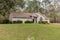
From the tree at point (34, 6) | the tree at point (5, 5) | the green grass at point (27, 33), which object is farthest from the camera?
the tree at point (34, 6)

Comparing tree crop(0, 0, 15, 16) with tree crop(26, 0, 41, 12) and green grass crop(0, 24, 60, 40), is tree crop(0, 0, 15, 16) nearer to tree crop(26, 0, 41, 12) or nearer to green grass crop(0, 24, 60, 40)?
tree crop(26, 0, 41, 12)

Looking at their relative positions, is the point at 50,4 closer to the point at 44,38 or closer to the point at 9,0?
the point at 9,0

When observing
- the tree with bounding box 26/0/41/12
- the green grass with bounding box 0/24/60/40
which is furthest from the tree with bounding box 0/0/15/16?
the green grass with bounding box 0/24/60/40

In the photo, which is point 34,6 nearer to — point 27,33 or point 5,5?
point 5,5

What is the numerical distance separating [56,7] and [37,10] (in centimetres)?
735

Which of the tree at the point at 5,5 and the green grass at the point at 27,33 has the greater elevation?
the tree at the point at 5,5

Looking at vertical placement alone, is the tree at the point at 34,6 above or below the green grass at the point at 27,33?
above

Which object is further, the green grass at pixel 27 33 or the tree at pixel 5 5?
the tree at pixel 5 5

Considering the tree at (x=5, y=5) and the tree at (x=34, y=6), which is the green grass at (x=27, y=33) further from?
the tree at (x=34, y=6)

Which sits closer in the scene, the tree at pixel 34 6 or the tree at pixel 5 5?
the tree at pixel 5 5

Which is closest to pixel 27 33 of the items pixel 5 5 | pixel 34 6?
pixel 5 5

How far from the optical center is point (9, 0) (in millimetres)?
44750

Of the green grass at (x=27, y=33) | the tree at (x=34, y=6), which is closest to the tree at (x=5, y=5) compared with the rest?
the tree at (x=34, y=6)

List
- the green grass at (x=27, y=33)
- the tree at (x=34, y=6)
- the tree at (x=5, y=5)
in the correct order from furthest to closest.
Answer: the tree at (x=34, y=6), the tree at (x=5, y=5), the green grass at (x=27, y=33)
